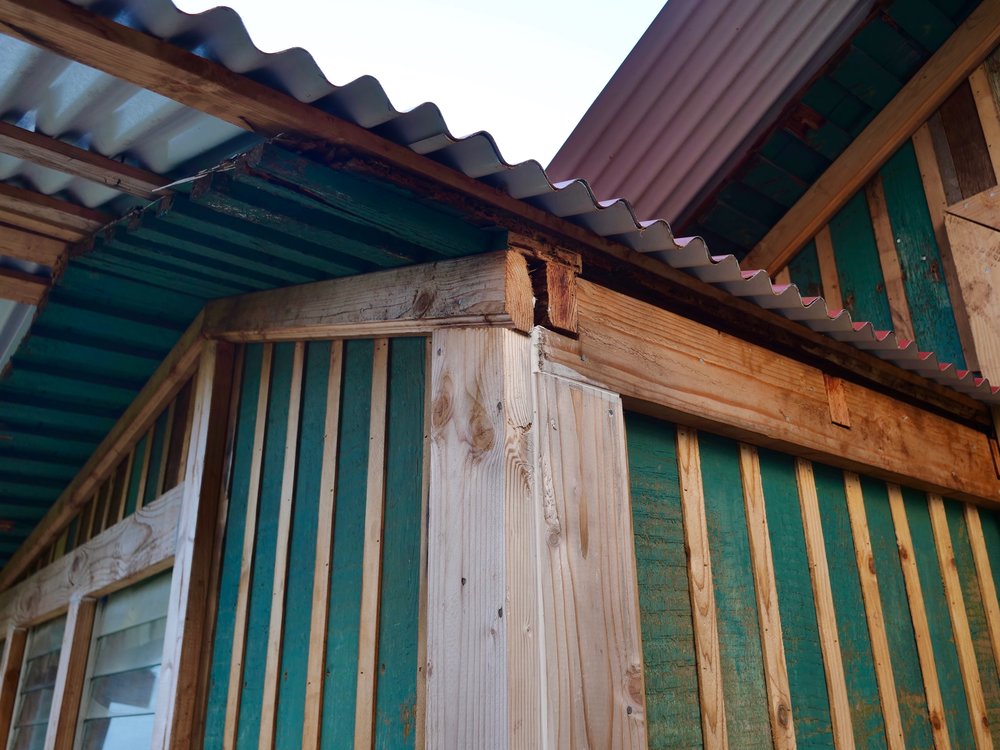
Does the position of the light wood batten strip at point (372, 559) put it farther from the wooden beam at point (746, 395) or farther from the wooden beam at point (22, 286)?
the wooden beam at point (22, 286)

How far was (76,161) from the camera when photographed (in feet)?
7.78

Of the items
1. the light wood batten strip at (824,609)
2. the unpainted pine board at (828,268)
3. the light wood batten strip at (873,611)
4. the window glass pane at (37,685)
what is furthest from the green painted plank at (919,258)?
the window glass pane at (37,685)

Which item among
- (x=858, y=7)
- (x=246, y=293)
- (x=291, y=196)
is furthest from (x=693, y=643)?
(x=858, y=7)

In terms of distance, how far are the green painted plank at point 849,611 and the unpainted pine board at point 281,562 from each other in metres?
1.83

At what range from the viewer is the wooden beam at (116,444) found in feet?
11.2

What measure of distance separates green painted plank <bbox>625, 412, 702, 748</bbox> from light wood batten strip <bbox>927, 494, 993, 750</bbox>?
5.45 ft

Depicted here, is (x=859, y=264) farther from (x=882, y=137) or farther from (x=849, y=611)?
(x=849, y=611)

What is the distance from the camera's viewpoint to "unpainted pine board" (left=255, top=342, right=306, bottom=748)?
2535mm

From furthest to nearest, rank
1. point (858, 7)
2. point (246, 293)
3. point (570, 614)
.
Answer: point (858, 7), point (246, 293), point (570, 614)

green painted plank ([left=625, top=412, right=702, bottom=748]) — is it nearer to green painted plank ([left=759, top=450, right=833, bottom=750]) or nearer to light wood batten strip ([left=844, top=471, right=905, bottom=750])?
green painted plank ([left=759, top=450, right=833, bottom=750])

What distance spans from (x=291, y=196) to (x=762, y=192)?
12.8 ft

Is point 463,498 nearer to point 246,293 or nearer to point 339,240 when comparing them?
point 339,240

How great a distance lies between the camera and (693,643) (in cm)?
250

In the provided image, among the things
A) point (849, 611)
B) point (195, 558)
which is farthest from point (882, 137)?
point (195, 558)
